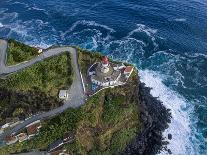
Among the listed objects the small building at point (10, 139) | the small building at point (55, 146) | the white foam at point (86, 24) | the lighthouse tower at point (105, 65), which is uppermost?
the lighthouse tower at point (105, 65)

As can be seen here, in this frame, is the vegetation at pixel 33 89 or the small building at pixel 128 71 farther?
the small building at pixel 128 71

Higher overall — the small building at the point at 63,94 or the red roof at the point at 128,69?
the red roof at the point at 128,69

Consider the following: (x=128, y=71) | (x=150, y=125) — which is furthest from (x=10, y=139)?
(x=150, y=125)

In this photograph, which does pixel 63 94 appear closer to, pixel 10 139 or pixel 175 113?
pixel 10 139

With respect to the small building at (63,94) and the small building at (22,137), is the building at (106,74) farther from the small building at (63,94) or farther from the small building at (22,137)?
the small building at (22,137)

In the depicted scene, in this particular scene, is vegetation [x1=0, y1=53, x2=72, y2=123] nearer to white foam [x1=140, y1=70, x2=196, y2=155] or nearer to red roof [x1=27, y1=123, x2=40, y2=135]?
red roof [x1=27, y1=123, x2=40, y2=135]

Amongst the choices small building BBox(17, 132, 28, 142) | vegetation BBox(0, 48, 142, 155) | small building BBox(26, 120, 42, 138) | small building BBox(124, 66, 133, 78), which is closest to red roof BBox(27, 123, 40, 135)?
small building BBox(26, 120, 42, 138)

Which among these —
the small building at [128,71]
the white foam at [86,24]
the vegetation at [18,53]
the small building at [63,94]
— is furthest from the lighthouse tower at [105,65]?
the white foam at [86,24]

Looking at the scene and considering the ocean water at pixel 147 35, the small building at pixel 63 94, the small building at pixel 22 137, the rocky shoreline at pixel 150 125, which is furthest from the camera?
the ocean water at pixel 147 35
